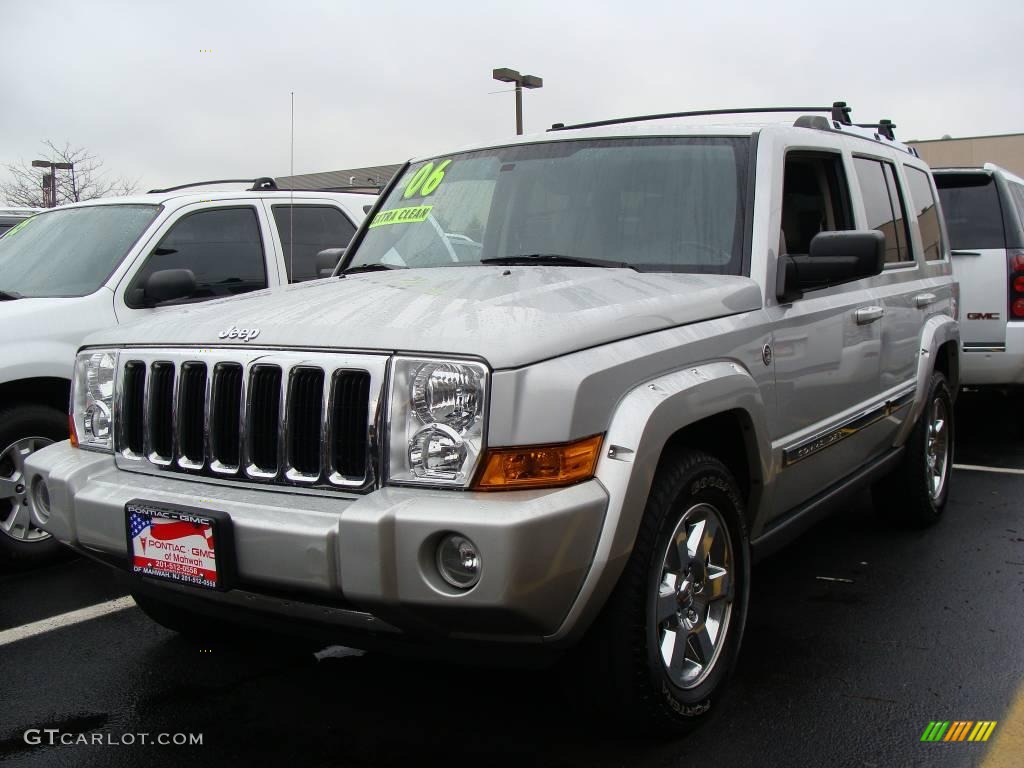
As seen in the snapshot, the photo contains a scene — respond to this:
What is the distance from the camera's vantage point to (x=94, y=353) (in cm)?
324

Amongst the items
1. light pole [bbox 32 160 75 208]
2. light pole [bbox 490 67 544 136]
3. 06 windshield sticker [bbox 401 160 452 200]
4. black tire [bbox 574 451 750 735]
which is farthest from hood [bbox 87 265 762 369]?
light pole [bbox 32 160 75 208]

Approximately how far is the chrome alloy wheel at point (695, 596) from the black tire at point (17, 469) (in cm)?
321

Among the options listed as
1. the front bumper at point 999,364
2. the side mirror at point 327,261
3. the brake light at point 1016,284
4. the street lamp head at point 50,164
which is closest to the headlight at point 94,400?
the side mirror at point 327,261

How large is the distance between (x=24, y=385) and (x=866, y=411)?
3.84 m

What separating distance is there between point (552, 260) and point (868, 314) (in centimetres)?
147

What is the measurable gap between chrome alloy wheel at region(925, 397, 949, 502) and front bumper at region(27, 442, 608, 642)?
11.1ft

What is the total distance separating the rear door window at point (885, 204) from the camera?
448 cm

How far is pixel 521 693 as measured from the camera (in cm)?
331

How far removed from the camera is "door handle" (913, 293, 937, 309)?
4836 mm

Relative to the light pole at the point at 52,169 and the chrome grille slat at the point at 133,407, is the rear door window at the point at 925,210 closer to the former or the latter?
the chrome grille slat at the point at 133,407

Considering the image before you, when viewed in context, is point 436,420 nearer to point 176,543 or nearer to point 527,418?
point 527,418

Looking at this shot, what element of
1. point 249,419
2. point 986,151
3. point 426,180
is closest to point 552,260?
point 426,180

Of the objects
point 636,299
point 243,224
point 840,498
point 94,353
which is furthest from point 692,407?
point 243,224

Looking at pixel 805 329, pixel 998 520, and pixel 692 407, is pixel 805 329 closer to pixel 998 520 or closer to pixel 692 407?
pixel 692 407
